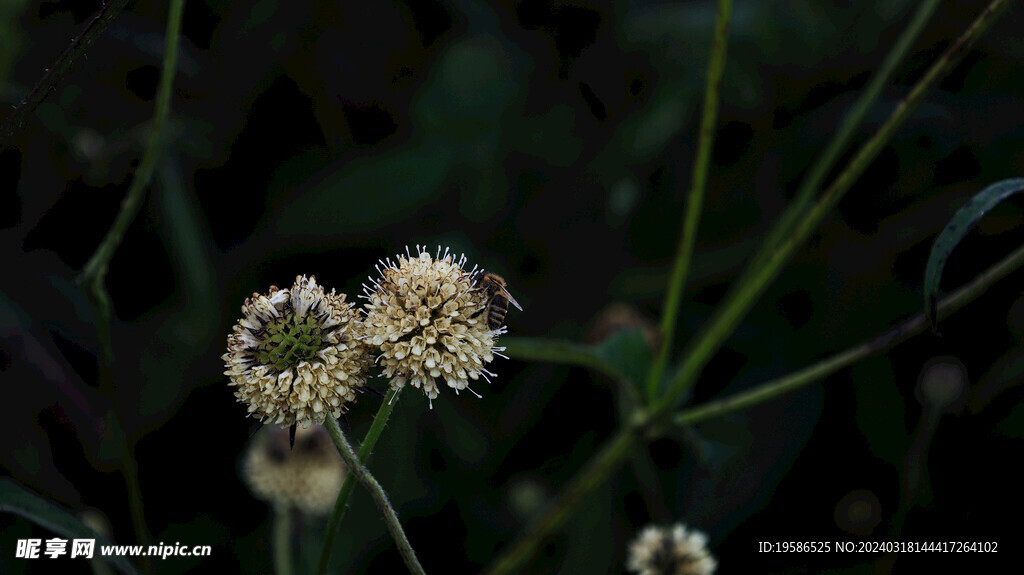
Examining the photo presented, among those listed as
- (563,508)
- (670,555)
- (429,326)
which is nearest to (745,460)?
(670,555)

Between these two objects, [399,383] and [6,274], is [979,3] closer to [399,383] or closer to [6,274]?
[399,383]

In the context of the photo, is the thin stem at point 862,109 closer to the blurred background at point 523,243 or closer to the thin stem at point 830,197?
the thin stem at point 830,197

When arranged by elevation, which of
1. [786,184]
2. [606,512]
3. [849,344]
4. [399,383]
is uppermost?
[786,184]

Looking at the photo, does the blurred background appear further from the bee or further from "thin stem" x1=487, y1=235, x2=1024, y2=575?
the bee

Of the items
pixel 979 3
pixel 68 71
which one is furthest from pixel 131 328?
pixel 979 3

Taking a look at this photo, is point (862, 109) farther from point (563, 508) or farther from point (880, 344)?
point (563, 508)

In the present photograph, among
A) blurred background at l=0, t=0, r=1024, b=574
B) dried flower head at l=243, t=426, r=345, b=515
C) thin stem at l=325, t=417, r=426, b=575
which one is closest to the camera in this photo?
thin stem at l=325, t=417, r=426, b=575

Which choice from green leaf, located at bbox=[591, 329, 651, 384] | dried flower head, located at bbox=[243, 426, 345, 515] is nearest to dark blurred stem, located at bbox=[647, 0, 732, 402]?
green leaf, located at bbox=[591, 329, 651, 384]

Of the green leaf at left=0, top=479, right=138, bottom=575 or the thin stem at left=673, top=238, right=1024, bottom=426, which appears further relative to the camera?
the thin stem at left=673, top=238, right=1024, bottom=426
